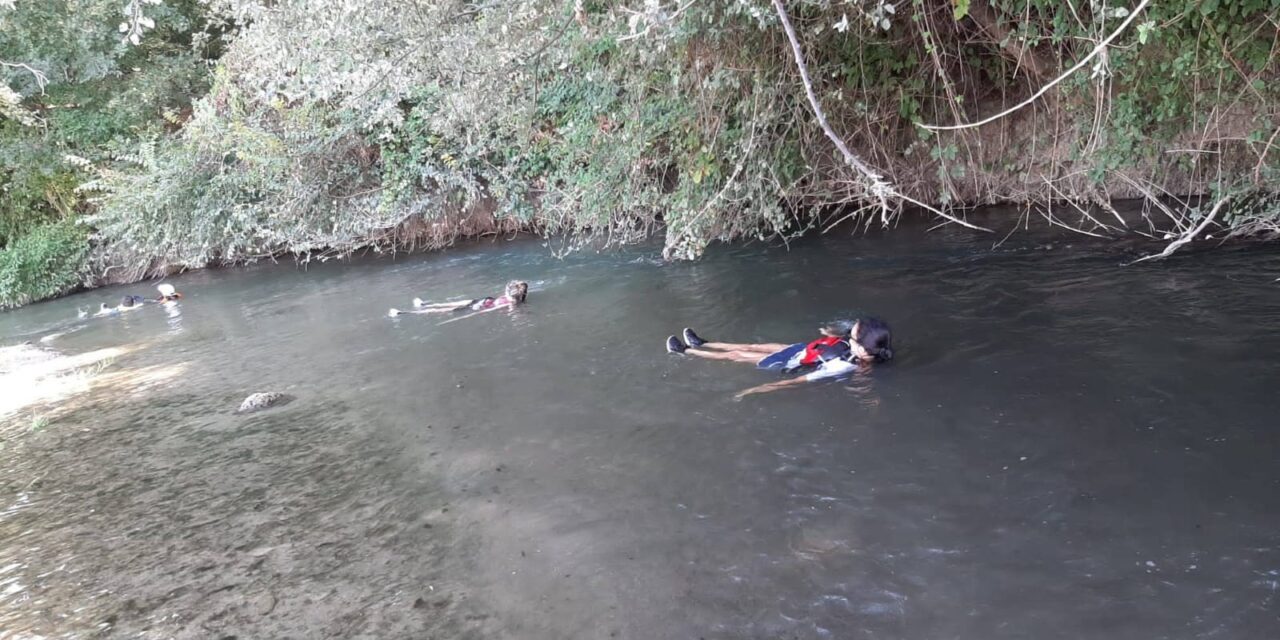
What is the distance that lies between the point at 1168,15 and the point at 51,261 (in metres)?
24.3

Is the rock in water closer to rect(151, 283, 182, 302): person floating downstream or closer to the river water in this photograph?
the river water

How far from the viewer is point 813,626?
13.8 ft

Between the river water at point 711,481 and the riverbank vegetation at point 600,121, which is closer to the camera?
the river water at point 711,481

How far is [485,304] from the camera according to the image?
1318cm

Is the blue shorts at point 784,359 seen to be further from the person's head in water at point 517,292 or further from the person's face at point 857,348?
the person's head in water at point 517,292

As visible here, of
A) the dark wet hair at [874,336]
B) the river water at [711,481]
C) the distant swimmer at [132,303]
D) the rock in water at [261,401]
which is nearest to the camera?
the river water at [711,481]

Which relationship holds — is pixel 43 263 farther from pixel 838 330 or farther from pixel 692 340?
pixel 838 330

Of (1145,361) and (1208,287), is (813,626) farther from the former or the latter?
(1208,287)

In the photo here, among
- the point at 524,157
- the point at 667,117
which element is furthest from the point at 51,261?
the point at 667,117

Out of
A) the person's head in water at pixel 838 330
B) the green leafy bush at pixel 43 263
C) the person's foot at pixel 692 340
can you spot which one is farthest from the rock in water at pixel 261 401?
the green leafy bush at pixel 43 263

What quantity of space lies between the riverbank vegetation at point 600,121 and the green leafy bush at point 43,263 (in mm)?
66

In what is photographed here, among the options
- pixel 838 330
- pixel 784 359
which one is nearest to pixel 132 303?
pixel 784 359

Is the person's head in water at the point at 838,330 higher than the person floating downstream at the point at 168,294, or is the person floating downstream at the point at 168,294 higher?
the person floating downstream at the point at 168,294

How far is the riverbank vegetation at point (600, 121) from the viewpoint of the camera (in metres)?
8.94
